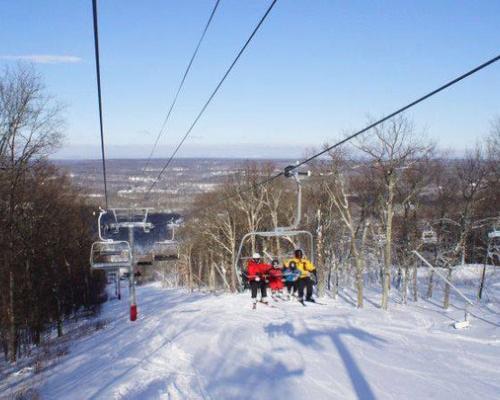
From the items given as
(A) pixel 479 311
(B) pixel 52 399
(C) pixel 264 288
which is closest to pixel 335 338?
(C) pixel 264 288

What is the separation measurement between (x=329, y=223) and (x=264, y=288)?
57.1ft

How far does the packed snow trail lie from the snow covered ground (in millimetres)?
20

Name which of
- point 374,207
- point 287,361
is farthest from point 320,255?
point 287,361

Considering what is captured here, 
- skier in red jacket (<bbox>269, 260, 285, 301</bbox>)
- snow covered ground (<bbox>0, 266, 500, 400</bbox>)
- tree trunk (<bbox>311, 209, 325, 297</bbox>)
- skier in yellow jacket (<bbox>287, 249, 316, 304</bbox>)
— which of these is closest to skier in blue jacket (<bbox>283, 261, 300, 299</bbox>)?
skier in yellow jacket (<bbox>287, 249, 316, 304</bbox>)

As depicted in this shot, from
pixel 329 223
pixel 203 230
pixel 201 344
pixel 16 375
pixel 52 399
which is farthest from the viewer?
pixel 203 230

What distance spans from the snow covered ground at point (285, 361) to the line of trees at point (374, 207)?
10264mm

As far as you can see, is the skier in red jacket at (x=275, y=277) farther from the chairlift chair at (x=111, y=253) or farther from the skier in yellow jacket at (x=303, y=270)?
the chairlift chair at (x=111, y=253)

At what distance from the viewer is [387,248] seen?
26250 mm

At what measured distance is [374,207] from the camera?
34.2 m

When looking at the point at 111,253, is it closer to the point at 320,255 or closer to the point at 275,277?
the point at 275,277

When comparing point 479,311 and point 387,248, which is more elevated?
point 387,248

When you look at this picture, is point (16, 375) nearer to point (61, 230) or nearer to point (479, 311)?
point (61, 230)

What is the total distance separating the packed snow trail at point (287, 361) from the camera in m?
9.13

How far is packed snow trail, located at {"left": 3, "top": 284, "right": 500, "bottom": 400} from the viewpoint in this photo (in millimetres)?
9133
